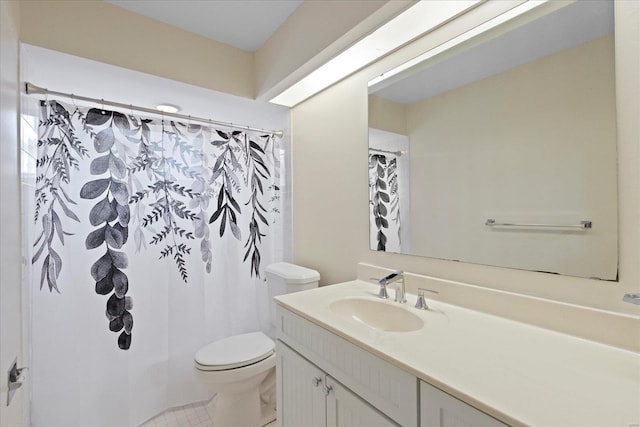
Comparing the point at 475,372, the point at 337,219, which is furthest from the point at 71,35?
the point at 475,372

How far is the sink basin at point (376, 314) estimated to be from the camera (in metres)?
1.17

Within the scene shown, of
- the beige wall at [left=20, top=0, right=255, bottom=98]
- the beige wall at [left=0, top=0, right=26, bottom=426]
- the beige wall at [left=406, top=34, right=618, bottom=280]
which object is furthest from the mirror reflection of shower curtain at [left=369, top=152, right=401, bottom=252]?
the beige wall at [left=0, top=0, right=26, bottom=426]

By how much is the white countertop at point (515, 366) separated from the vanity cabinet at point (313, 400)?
0.62ft

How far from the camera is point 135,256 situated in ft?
5.73

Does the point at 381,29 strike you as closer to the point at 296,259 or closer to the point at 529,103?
the point at 529,103

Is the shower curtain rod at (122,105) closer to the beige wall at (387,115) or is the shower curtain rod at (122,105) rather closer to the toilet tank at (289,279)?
the beige wall at (387,115)

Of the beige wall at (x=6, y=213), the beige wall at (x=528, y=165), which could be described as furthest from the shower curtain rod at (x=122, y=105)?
the beige wall at (x=528, y=165)

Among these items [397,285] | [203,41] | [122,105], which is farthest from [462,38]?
[122,105]

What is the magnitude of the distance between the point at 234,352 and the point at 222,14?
1.96m

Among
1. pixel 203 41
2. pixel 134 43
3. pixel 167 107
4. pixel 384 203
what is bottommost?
pixel 384 203

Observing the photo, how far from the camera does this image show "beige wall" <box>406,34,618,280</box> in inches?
34.1

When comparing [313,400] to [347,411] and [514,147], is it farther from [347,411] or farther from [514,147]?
[514,147]

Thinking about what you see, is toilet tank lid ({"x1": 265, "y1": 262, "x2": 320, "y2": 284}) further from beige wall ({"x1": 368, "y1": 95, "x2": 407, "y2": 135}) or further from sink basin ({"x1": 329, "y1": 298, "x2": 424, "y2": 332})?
beige wall ({"x1": 368, "y1": 95, "x2": 407, "y2": 135})

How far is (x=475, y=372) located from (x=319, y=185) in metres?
1.43
